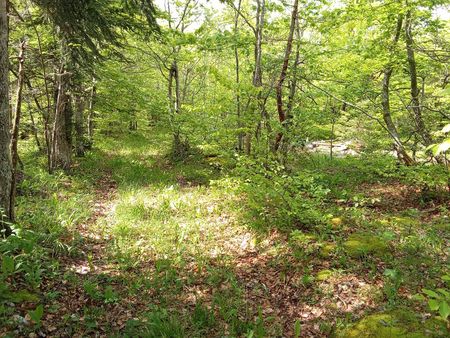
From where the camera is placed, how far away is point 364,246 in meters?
5.74

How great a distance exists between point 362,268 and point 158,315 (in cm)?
329

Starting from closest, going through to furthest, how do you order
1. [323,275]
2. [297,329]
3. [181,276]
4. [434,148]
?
1. [434,148]
2. [297,329]
3. [323,275]
4. [181,276]

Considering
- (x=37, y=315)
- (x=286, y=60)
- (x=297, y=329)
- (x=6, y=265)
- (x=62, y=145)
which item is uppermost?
(x=286, y=60)

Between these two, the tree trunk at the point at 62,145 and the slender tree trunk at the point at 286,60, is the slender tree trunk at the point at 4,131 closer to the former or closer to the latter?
the slender tree trunk at the point at 286,60

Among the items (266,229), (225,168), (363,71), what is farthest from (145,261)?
(363,71)

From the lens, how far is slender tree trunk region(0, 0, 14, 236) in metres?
4.90

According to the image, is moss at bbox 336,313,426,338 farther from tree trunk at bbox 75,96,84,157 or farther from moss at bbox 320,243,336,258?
tree trunk at bbox 75,96,84,157

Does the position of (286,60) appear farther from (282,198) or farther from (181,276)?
(181,276)

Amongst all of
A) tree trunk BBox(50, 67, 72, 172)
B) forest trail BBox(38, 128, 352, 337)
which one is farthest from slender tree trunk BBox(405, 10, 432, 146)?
tree trunk BBox(50, 67, 72, 172)

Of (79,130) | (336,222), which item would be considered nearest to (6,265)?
(336,222)

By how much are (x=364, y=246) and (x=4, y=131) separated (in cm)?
630

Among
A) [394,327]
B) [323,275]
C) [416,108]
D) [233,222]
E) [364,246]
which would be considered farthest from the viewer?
[416,108]

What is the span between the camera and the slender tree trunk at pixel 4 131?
4902mm

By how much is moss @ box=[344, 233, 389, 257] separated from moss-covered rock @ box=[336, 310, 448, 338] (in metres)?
1.58
